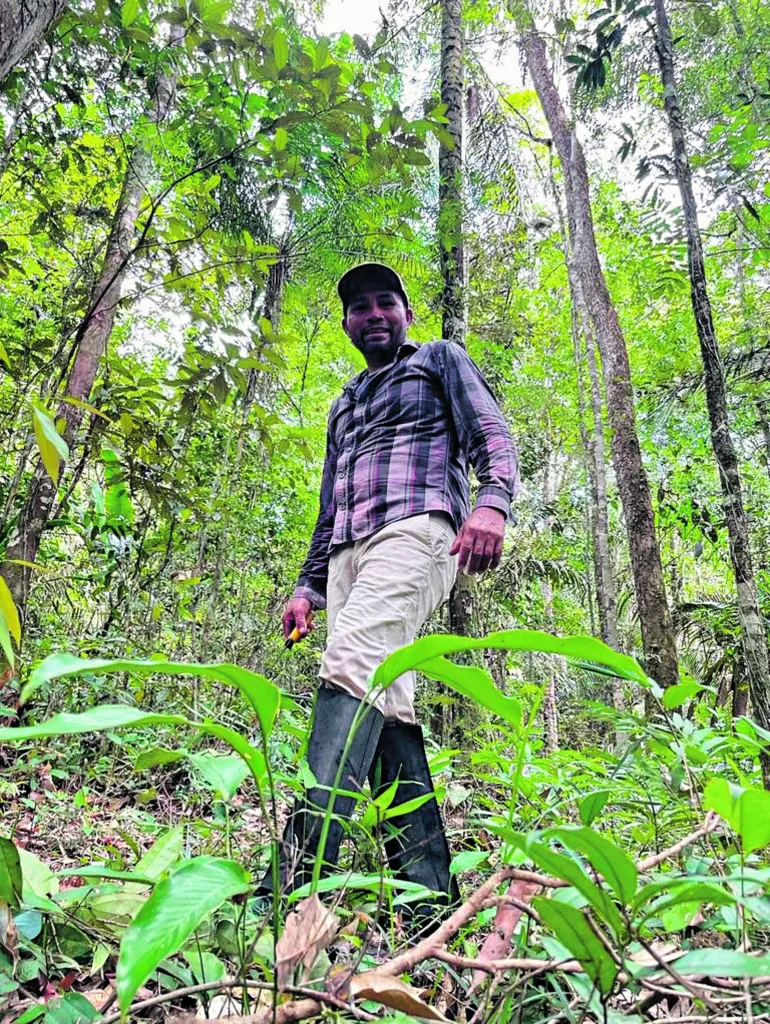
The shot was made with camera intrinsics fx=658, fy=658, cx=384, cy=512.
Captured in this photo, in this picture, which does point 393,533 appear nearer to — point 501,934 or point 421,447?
point 421,447

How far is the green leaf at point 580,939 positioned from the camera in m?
0.56

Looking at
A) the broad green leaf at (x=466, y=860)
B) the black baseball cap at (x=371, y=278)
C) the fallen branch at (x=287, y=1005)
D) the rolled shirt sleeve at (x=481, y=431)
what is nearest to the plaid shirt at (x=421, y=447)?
the rolled shirt sleeve at (x=481, y=431)

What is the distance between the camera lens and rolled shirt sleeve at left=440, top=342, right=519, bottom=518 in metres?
1.72

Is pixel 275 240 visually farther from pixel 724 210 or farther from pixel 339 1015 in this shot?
pixel 339 1015

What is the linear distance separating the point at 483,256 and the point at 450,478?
486 cm

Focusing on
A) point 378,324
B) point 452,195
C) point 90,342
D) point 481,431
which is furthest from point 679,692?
point 90,342

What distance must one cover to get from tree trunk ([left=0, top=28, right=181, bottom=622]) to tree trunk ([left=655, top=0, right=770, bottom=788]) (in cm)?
227

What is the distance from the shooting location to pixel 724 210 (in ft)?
19.8

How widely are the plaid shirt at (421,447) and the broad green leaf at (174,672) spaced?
1.22 metres

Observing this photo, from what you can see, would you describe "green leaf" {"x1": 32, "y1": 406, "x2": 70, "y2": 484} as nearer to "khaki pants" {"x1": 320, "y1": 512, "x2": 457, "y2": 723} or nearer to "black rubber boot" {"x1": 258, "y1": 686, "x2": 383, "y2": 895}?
"black rubber boot" {"x1": 258, "y1": 686, "x2": 383, "y2": 895}

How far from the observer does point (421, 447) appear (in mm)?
1891

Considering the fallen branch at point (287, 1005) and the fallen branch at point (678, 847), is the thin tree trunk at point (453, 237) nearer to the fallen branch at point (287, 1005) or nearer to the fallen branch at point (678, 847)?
the fallen branch at point (678, 847)

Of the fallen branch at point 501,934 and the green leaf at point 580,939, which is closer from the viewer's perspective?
the green leaf at point 580,939

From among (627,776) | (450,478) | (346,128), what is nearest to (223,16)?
(346,128)
